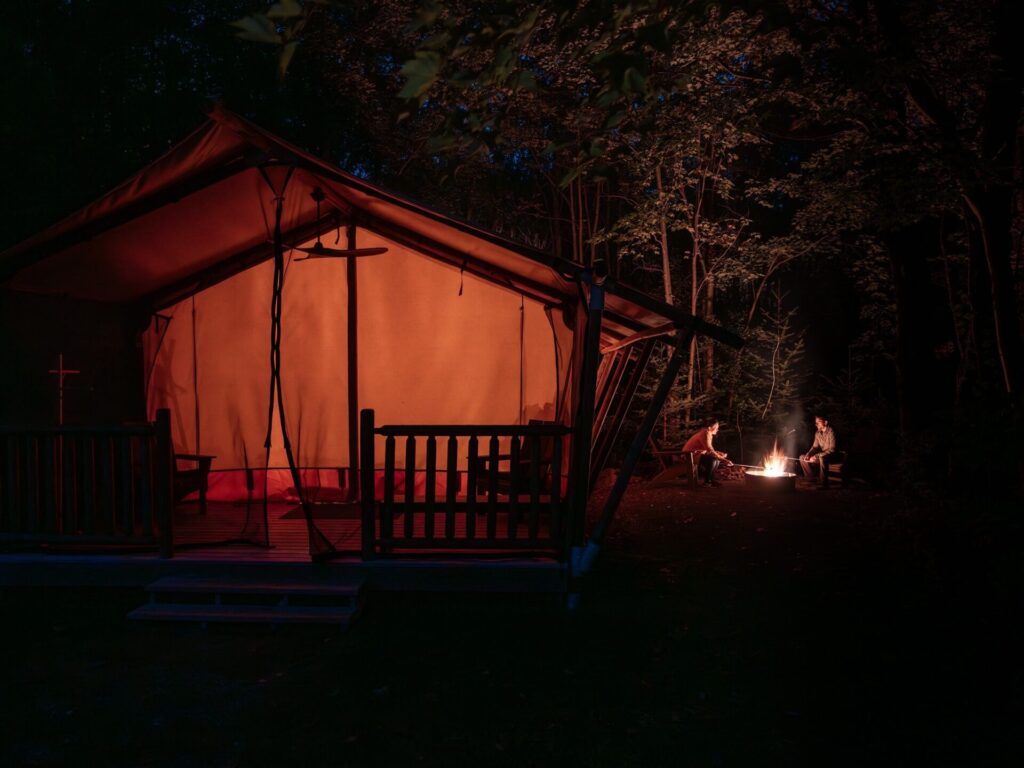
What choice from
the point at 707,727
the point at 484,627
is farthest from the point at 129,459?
the point at 707,727

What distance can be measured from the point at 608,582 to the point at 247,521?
3070 millimetres

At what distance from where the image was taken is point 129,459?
5395mm

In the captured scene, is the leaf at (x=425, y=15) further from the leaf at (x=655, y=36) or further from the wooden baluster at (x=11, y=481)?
the wooden baluster at (x=11, y=481)

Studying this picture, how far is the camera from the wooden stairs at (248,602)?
5043mm

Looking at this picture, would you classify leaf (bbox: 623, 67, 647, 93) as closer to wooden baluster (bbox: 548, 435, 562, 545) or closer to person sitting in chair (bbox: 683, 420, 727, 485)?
wooden baluster (bbox: 548, 435, 562, 545)

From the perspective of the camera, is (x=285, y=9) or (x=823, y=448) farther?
(x=823, y=448)

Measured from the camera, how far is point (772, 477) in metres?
11.3

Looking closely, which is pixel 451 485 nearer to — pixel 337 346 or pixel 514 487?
pixel 514 487

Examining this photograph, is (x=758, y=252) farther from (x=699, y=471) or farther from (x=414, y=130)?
(x=414, y=130)

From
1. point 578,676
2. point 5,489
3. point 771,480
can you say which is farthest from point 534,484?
point 771,480

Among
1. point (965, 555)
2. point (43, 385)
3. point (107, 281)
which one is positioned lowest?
point (965, 555)

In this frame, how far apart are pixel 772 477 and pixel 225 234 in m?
8.08

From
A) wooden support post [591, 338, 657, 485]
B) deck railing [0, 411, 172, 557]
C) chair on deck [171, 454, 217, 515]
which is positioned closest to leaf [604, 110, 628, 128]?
deck railing [0, 411, 172, 557]

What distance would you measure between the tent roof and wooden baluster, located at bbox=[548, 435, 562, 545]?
1.13 m
